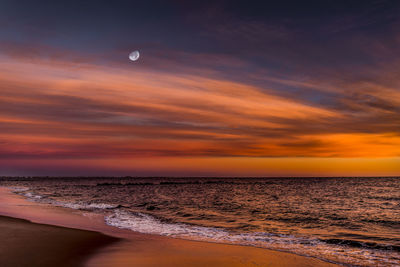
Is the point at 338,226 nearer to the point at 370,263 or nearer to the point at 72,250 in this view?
the point at 370,263

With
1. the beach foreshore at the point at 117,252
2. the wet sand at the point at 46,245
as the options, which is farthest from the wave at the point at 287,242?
the wet sand at the point at 46,245

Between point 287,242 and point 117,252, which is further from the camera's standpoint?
point 287,242

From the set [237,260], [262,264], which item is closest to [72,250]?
[237,260]

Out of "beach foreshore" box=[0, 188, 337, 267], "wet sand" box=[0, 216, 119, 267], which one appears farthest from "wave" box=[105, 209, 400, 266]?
"wet sand" box=[0, 216, 119, 267]

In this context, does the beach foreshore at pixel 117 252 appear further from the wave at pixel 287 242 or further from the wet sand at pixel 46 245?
the wave at pixel 287 242

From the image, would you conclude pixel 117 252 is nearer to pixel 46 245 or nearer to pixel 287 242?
pixel 46 245

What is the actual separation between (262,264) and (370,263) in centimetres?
371

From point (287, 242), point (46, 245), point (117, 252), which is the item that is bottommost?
point (287, 242)

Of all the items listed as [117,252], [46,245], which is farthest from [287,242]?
[46,245]

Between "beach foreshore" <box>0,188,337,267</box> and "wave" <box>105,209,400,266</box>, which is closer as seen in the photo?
"beach foreshore" <box>0,188,337,267</box>

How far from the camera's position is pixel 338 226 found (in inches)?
683

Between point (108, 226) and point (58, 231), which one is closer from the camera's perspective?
point (58, 231)

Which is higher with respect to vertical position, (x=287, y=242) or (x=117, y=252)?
(x=117, y=252)

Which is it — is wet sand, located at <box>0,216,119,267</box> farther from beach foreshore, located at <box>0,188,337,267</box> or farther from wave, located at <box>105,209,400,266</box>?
wave, located at <box>105,209,400,266</box>
